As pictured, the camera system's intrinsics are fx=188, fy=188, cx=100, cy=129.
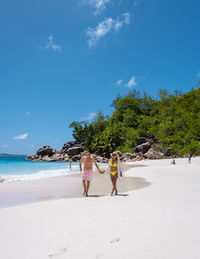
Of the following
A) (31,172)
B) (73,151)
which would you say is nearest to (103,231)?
(31,172)

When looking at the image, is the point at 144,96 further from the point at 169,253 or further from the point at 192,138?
the point at 169,253

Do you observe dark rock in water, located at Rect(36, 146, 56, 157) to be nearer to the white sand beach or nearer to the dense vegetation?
the dense vegetation

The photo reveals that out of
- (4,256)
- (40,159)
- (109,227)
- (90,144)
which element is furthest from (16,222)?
(40,159)

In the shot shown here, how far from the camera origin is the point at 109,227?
3.91 metres

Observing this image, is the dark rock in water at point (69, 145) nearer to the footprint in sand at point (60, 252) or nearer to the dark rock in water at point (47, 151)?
the dark rock in water at point (47, 151)

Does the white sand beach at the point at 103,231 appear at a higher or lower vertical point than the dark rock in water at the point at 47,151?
lower

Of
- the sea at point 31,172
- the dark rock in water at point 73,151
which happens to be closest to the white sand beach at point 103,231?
the sea at point 31,172

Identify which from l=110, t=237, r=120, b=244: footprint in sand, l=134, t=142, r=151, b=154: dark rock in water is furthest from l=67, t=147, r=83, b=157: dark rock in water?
l=110, t=237, r=120, b=244: footprint in sand

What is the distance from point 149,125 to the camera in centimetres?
5362

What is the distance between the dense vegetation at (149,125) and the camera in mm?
38988

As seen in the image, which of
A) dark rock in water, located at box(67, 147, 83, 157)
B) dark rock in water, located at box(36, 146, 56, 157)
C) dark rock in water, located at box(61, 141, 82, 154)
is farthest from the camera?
dark rock in water, located at box(36, 146, 56, 157)

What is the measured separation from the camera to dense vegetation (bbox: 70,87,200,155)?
39.0 metres

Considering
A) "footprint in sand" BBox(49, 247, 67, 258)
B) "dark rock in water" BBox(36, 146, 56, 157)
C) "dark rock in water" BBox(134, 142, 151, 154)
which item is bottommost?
"footprint in sand" BBox(49, 247, 67, 258)

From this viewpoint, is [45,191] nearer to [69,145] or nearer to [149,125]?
[149,125]
